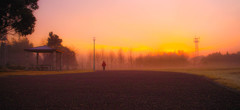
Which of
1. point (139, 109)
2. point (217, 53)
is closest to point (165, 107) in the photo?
point (139, 109)

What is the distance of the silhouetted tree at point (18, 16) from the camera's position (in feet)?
58.2

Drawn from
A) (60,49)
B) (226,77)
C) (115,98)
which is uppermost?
(60,49)

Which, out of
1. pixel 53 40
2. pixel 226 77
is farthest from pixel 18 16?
pixel 53 40

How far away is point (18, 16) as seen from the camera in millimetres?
18688

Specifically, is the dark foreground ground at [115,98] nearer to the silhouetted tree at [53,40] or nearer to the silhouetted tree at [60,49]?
the silhouetted tree at [60,49]

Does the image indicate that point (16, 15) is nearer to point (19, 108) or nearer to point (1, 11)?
point (1, 11)

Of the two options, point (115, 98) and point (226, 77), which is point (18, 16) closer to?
point (115, 98)

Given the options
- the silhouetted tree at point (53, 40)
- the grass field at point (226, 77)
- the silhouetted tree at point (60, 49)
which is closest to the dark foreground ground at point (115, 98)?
the grass field at point (226, 77)

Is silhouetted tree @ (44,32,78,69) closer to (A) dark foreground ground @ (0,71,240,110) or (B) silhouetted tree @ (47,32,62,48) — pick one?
(B) silhouetted tree @ (47,32,62,48)

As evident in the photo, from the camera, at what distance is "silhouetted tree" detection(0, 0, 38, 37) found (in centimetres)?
1773

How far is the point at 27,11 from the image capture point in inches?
746

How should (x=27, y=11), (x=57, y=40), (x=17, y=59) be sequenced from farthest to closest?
(x=17, y=59)
(x=57, y=40)
(x=27, y=11)

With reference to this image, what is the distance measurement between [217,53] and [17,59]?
116813 millimetres

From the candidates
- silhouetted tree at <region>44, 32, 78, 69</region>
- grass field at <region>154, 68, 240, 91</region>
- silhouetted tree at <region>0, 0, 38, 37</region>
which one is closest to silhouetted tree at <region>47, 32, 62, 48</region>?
silhouetted tree at <region>44, 32, 78, 69</region>
